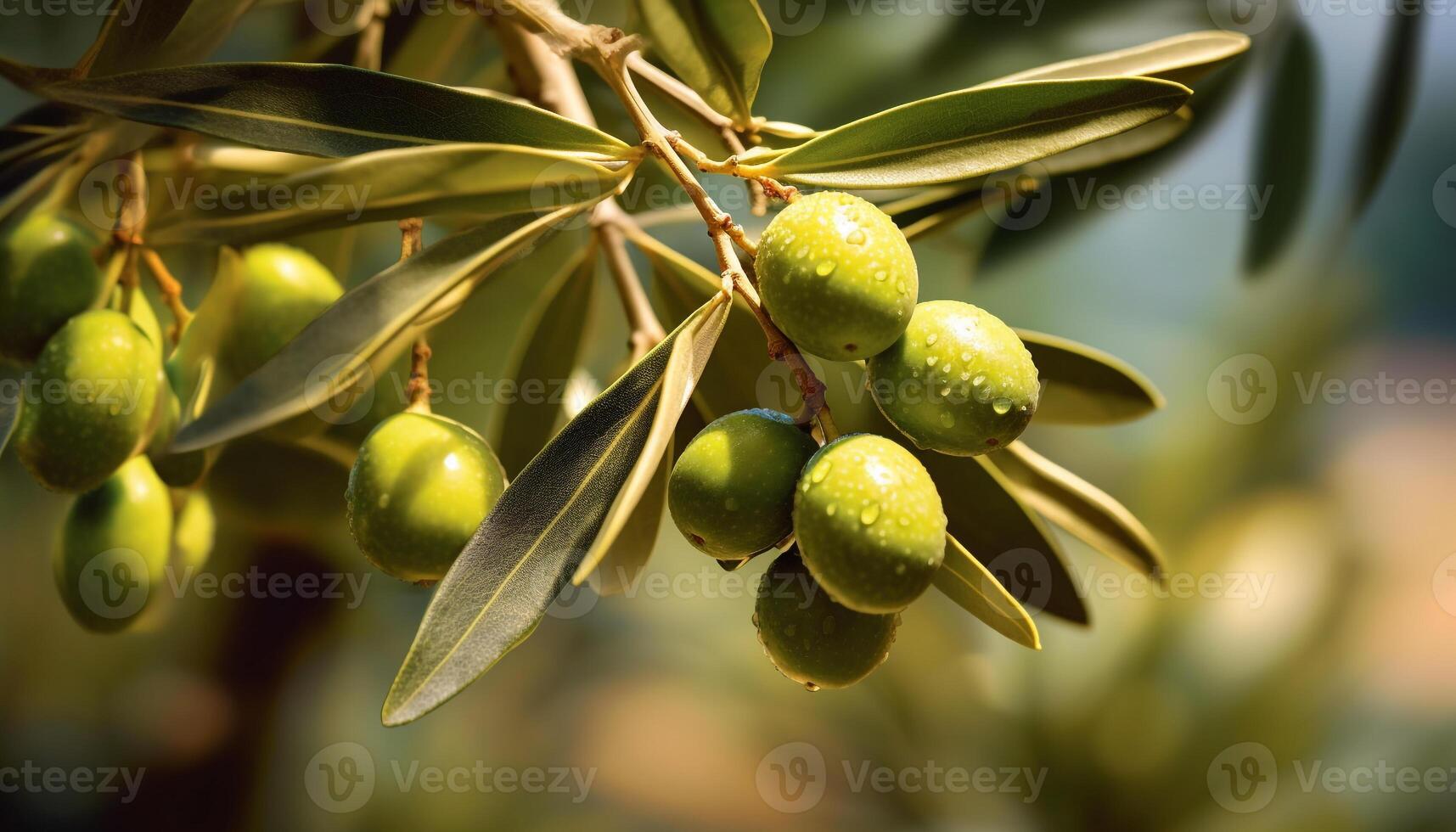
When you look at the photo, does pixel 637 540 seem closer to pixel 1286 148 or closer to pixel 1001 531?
pixel 1001 531

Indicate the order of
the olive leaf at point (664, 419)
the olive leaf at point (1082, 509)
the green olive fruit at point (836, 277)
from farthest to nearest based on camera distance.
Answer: the olive leaf at point (1082, 509), the green olive fruit at point (836, 277), the olive leaf at point (664, 419)

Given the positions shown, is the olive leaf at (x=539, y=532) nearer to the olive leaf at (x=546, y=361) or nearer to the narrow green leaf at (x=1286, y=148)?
the olive leaf at (x=546, y=361)

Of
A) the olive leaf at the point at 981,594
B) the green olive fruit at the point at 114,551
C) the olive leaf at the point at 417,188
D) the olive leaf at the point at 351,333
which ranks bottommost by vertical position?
the green olive fruit at the point at 114,551

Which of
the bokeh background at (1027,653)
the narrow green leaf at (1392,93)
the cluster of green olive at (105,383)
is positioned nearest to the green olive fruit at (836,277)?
the cluster of green olive at (105,383)

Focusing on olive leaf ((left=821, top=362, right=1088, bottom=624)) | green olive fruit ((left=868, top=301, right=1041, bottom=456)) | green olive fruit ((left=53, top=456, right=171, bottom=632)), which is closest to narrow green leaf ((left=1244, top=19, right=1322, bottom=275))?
olive leaf ((left=821, top=362, right=1088, bottom=624))

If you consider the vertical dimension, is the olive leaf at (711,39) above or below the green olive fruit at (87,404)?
above

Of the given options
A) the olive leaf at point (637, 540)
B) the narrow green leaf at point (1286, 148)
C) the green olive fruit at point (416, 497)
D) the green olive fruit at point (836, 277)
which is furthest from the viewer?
the narrow green leaf at point (1286, 148)

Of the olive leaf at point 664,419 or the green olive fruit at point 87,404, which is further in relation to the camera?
the green olive fruit at point 87,404

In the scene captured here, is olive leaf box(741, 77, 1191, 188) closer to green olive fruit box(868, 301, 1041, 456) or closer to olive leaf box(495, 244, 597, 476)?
green olive fruit box(868, 301, 1041, 456)
